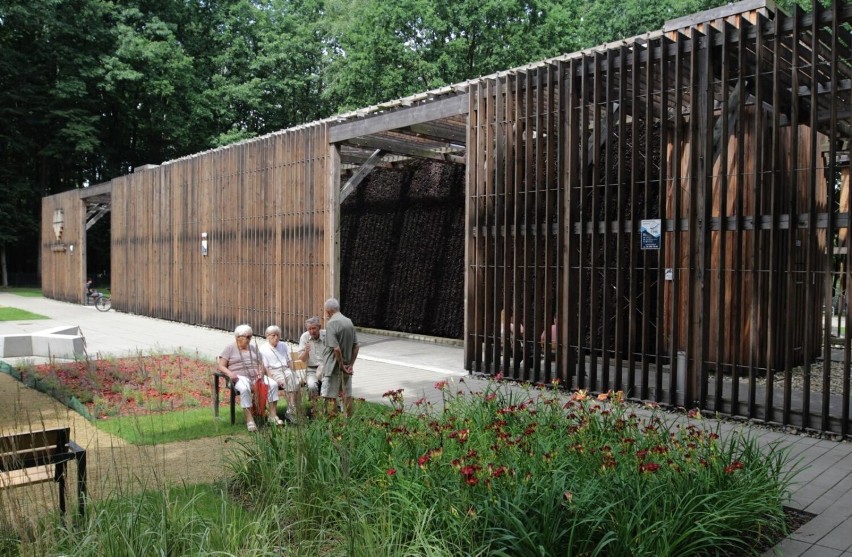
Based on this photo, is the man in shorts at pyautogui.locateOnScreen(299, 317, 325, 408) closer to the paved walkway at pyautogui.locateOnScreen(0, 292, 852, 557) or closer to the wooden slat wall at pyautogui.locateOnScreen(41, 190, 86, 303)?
the paved walkway at pyautogui.locateOnScreen(0, 292, 852, 557)

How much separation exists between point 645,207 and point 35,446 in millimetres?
6613

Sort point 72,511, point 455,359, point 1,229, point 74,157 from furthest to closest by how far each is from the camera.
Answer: point 74,157 → point 1,229 → point 455,359 → point 72,511

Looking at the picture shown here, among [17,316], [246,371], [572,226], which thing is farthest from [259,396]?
[17,316]

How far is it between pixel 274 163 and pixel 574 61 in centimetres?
812

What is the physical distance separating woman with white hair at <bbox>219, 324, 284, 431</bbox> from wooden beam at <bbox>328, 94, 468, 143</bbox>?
17.1 ft

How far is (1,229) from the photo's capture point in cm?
3475

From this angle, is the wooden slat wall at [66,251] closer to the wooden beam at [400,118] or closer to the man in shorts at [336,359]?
the wooden beam at [400,118]

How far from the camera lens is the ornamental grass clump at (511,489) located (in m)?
3.48

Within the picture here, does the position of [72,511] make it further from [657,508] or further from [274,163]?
[274,163]

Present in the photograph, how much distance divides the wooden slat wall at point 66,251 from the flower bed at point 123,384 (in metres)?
16.5

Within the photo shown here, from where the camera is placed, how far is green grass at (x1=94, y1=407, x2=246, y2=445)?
21.8 feet

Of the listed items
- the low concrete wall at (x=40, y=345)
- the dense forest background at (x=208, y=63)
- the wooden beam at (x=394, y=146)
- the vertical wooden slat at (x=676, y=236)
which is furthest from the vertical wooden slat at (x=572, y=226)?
the dense forest background at (x=208, y=63)

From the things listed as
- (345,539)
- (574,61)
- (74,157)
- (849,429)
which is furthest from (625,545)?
(74,157)

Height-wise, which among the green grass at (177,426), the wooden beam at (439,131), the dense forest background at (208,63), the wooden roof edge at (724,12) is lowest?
the green grass at (177,426)
